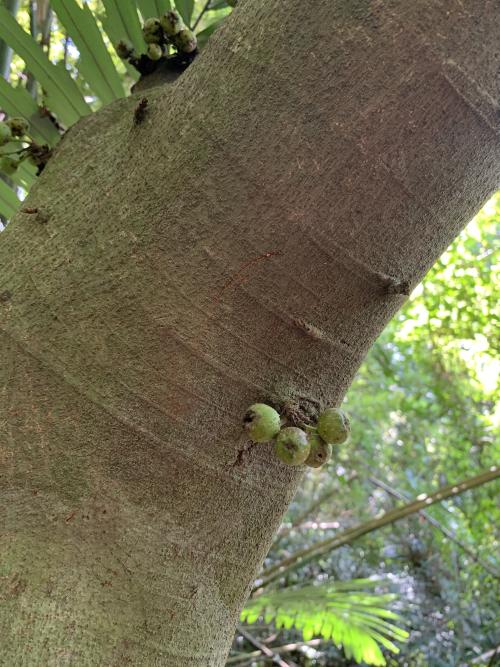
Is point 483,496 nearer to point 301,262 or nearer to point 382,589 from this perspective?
point 382,589

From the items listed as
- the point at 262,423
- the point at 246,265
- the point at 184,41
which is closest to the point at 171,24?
the point at 184,41

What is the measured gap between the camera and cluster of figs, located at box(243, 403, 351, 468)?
62 centimetres

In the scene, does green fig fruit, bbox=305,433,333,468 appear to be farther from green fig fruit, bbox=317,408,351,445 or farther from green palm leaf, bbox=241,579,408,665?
green palm leaf, bbox=241,579,408,665

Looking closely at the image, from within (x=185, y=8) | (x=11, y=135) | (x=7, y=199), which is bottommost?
(x=11, y=135)

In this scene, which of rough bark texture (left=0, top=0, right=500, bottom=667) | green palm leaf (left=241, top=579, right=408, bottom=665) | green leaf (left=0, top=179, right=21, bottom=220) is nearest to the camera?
rough bark texture (left=0, top=0, right=500, bottom=667)

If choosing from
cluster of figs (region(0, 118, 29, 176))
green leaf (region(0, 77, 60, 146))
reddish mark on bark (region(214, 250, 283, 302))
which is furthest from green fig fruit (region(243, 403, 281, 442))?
green leaf (region(0, 77, 60, 146))

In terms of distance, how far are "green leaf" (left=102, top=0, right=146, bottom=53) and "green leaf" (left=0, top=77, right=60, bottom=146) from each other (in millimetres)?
197

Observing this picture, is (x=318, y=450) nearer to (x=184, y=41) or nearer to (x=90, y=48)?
(x=184, y=41)

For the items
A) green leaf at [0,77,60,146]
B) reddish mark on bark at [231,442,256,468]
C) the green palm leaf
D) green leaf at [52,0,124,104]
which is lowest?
reddish mark on bark at [231,442,256,468]

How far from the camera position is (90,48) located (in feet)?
3.77

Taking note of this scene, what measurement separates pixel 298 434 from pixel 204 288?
0.59 ft

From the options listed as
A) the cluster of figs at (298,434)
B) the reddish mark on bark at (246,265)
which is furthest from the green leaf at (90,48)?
the cluster of figs at (298,434)

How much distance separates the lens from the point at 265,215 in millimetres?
608

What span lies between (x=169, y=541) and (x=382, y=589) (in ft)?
13.0
